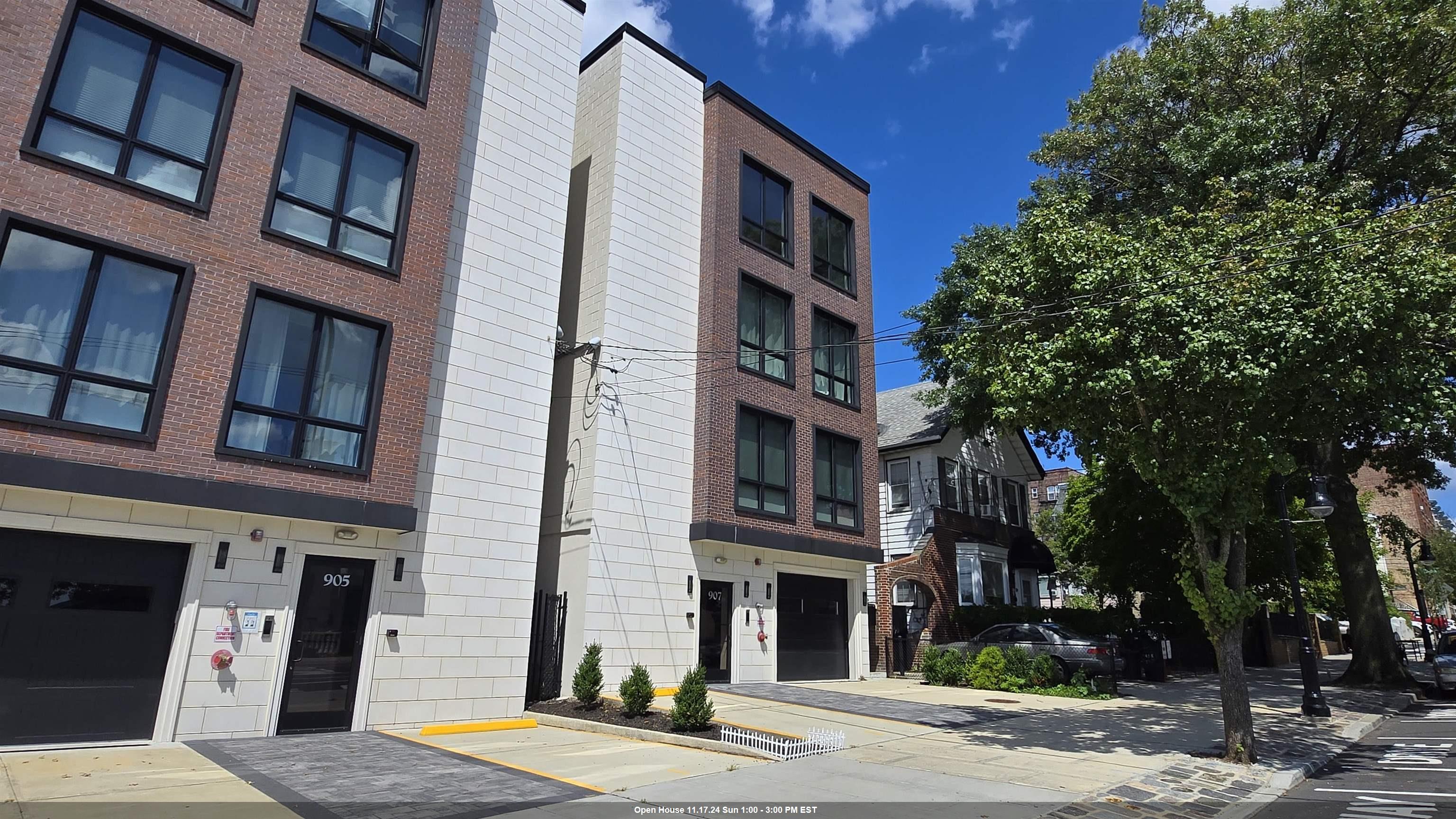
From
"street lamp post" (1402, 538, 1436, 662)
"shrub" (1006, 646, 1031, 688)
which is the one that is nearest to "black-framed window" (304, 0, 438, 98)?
"shrub" (1006, 646, 1031, 688)

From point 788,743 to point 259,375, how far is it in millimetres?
9176

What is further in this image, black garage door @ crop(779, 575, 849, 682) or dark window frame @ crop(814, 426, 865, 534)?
dark window frame @ crop(814, 426, 865, 534)

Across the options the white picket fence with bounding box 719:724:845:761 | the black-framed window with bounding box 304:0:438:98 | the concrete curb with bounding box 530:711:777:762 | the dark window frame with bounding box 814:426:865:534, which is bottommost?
the concrete curb with bounding box 530:711:777:762

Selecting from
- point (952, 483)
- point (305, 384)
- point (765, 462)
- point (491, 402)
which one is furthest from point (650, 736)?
point (952, 483)

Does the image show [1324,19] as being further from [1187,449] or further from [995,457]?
[995,457]

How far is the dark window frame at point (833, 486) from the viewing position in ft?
66.4

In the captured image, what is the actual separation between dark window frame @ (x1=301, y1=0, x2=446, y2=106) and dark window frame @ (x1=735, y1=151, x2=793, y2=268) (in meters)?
8.41

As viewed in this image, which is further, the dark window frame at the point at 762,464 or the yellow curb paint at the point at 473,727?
the dark window frame at the point at 762,464

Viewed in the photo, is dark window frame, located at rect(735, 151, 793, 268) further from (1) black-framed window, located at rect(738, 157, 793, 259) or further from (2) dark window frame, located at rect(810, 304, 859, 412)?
(2) dark window frame, located at rect(810, 304, 859, 412)

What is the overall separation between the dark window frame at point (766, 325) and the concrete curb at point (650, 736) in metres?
9.46

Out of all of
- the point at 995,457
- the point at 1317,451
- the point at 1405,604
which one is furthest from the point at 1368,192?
A: the point at 1405,604

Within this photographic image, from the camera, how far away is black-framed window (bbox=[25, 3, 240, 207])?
10.2 m

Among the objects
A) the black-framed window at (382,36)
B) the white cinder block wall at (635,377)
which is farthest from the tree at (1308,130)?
the black-framed window at (382,36)

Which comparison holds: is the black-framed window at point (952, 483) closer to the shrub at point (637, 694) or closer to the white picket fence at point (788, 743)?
the shrub at point (637, 694)
